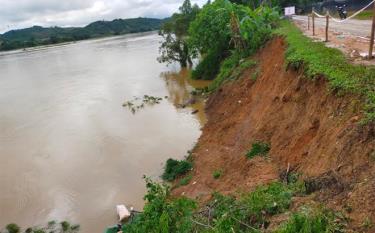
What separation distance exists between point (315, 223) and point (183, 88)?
81.3ft

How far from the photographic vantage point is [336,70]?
9.63 metres

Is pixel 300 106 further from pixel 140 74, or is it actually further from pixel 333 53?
pixel 140 74

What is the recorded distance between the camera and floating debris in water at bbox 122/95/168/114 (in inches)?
953

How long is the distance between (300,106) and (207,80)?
64.2 ft

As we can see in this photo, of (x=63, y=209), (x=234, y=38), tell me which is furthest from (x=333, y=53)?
(x=234, y=38)

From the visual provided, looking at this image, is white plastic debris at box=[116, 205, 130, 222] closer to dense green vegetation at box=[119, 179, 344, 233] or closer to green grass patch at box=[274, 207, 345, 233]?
dense green vegetation at box=[119, 179, 344, 233]

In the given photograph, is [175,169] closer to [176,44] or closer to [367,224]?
[367,224]

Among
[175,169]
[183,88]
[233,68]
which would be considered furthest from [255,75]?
[183,88]

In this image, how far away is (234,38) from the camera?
23734mm

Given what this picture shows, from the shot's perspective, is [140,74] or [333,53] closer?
[333,53]

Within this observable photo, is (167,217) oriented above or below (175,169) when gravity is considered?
above

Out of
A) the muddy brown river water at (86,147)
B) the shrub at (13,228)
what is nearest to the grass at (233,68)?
the muddy brown river water at (86,147)

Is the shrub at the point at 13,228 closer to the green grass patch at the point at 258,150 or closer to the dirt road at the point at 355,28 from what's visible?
the green grass patch at the point at 258,150

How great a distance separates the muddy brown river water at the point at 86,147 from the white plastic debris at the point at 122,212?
26 cm
